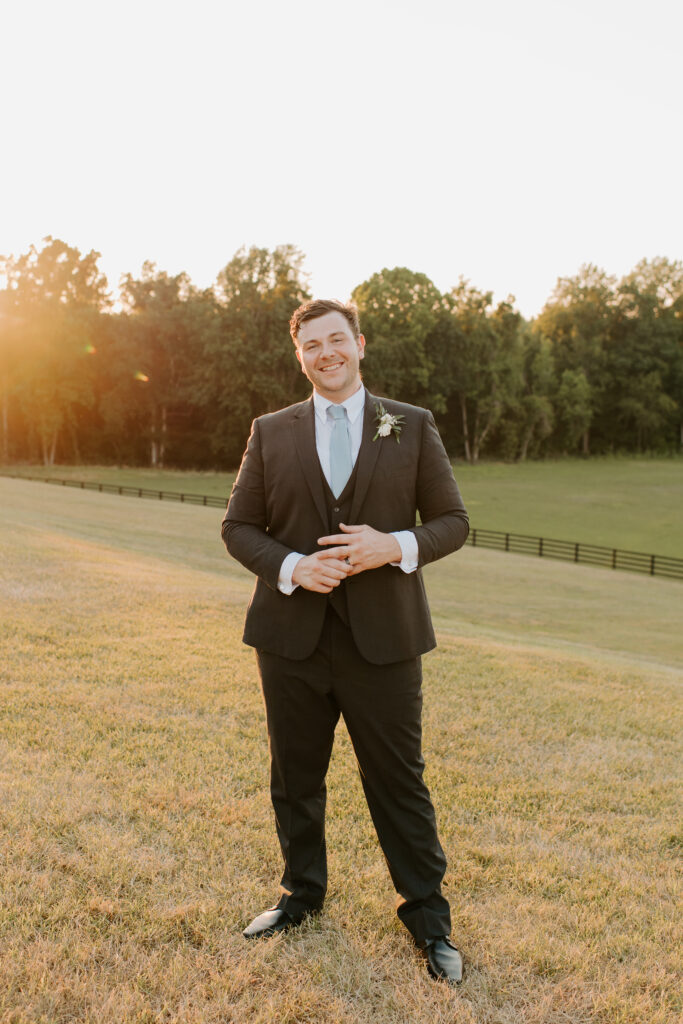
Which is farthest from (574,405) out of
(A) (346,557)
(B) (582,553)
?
(A) (346,557)

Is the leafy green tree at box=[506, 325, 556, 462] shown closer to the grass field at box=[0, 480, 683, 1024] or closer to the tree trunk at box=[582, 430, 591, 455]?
the tree trunk at box=[582, 430, 591, 455]

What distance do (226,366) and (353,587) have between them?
5639 centimetres

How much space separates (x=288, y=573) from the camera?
312cm

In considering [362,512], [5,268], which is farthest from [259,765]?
[5,268]

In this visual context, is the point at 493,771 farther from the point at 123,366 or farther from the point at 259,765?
the point at 123,366

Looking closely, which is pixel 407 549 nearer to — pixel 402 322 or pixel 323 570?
pixel 323 570

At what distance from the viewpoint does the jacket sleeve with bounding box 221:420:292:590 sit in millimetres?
3246

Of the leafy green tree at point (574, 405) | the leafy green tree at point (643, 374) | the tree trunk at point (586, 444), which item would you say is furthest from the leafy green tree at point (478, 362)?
the leafy green tree at point (643, 374)

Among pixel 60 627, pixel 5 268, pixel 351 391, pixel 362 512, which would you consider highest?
pixel 5 268

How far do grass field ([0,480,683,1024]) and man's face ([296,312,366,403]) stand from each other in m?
2.49

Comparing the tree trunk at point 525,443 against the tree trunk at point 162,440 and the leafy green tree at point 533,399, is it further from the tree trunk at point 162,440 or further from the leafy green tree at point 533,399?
the tree trunk at point 162,440

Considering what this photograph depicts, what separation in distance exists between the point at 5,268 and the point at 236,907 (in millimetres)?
68925

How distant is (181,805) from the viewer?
4.32 metres

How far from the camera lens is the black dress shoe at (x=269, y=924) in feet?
10.8
